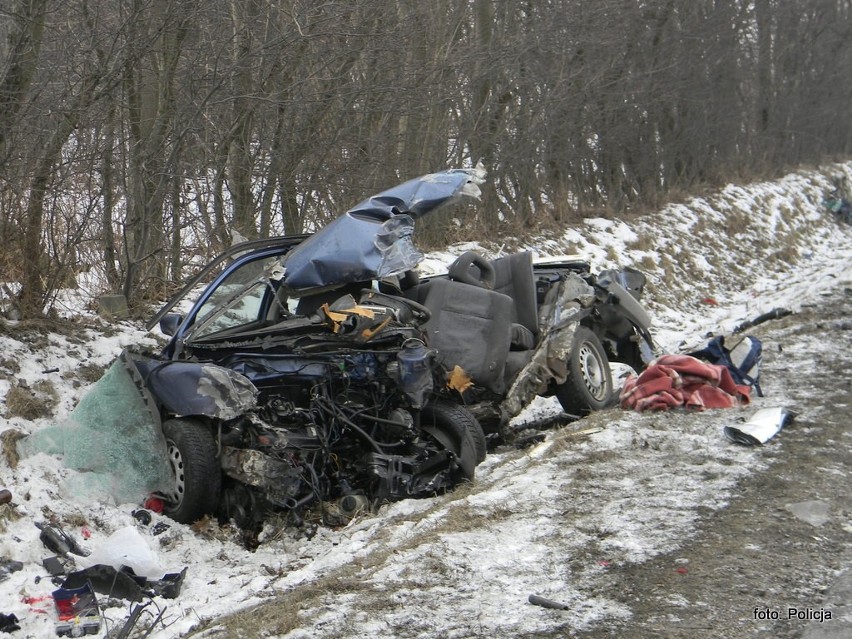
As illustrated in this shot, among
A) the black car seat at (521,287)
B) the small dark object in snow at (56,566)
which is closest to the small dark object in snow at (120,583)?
the small dark object in snow at (56,566)

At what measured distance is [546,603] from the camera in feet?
15.3

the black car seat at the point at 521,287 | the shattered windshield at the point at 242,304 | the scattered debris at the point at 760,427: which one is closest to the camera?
the scattered debris at the point at 760,427

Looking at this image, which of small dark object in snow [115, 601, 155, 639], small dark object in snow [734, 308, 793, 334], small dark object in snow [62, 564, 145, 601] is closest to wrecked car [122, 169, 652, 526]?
small dark object in snow [62, 564, 145, 601]

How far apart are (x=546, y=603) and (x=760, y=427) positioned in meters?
3.36

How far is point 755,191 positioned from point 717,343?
59.3ft

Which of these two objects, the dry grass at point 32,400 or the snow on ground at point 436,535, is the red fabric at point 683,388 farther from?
the dry grass at point 32,400

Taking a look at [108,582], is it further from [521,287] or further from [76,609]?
[521,287]

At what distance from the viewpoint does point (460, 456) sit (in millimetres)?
7055

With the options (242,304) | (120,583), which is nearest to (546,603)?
(120,583)

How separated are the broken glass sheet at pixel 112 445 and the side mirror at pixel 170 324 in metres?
0.69

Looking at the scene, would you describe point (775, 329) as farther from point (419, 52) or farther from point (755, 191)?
point (755, 191)

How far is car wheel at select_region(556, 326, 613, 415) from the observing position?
8789 mm

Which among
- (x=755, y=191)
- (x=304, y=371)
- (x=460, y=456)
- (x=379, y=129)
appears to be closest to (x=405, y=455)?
(x=460, y=456)

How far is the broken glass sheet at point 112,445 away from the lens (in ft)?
22.5
